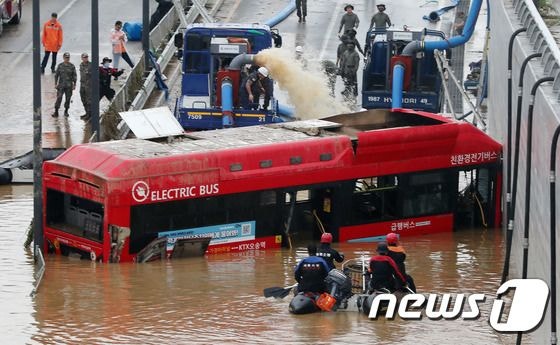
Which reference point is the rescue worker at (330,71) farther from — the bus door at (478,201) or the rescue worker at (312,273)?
the rescue worker at (312,273)

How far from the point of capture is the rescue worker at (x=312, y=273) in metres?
23.4

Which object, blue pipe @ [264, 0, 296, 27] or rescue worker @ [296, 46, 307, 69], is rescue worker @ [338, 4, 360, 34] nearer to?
blue pipe @ [264, 0, 296, 27]

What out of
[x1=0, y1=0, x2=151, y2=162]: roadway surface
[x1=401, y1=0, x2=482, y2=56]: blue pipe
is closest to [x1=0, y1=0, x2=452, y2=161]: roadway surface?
[x1=0, y1=0, x2=151, y2=162]: roadway surface

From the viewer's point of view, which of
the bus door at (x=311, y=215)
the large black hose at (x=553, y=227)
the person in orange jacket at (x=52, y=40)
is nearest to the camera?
the large black hose at (x=553, y=227)

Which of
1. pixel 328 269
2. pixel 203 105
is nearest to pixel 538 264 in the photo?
pixel 328 269

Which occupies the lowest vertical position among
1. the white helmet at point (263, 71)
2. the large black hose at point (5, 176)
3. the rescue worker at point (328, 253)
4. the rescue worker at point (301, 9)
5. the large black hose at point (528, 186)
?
the rescue worker at point (328, 253)

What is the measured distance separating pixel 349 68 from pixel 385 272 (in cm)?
1972

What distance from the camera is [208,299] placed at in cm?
2509

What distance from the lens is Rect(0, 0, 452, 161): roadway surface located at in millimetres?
38006

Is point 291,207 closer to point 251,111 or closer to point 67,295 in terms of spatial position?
point 67,295

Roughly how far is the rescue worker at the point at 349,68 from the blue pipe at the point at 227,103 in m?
5.76

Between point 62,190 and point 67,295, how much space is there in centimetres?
312

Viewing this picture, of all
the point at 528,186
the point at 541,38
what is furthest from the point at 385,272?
the point at 541,38

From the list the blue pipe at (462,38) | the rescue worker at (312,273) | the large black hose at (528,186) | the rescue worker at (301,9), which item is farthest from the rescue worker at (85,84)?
the large black hose at (528,186)
